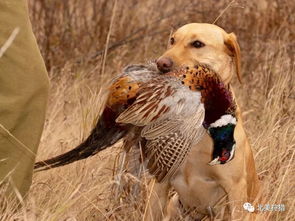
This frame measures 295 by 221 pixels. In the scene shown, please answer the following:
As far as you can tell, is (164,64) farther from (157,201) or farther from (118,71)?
(118,71)

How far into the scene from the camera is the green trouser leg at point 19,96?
9.73 feet

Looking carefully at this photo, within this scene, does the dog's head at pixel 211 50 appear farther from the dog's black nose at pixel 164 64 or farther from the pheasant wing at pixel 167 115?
the pheasant wing at pixel 167 115

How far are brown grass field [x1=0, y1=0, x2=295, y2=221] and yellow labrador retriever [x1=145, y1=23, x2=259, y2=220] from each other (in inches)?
4.4

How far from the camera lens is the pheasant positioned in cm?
260

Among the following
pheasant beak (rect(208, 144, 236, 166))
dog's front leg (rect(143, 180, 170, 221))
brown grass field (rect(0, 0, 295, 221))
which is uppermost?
pheasant beak (rect(208, 144, 236, 166))

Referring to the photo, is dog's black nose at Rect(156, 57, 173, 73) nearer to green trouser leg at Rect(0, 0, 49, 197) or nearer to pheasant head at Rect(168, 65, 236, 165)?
pheasant head at Rect(168, 65, 236, 165)

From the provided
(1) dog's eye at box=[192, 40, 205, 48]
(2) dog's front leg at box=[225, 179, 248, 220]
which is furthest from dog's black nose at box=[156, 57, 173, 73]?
(2) dog's front leg at box=[225, 179, 248, 220]

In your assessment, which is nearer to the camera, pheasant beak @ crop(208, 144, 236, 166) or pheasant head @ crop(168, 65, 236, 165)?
pheasant head @ crop(168, 65, 236, 165)

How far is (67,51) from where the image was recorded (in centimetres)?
593

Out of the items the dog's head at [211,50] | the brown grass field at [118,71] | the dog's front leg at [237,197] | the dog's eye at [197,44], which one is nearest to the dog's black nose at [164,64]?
the dog's head at [211,50]

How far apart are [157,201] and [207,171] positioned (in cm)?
27

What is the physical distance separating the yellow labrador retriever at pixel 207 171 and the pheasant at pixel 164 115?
0.70 ft

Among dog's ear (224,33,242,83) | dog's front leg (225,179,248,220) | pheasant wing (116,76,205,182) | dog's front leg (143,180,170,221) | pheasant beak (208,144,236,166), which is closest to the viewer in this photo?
pheasant wing (116,76,205,182)

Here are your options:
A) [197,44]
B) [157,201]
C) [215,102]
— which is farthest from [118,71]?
[215,102]
